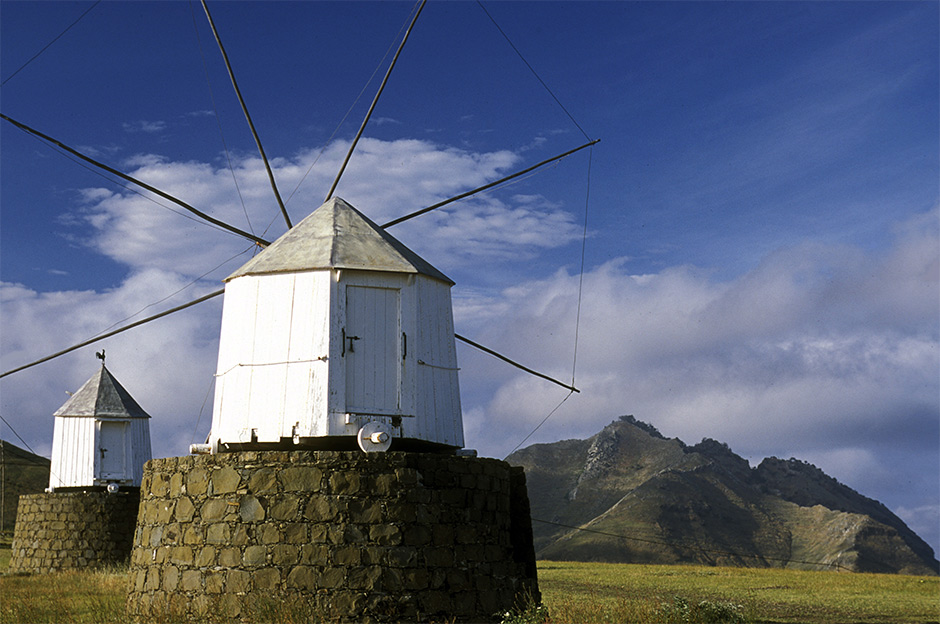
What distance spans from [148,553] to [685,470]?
9038 cm

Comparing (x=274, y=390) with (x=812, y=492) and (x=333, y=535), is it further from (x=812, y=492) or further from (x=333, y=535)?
(x=812, y=492)

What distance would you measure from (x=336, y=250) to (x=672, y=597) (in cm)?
1121

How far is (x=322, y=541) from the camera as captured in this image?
11.7m

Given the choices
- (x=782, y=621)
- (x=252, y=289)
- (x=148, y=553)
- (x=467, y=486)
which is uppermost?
(x=252, y=289)

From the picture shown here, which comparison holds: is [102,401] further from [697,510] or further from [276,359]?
[697,510]

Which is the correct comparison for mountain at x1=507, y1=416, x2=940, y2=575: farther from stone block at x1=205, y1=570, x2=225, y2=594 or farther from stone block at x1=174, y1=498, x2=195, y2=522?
stone block at x1=205, y1=570, x2=225, y2=594

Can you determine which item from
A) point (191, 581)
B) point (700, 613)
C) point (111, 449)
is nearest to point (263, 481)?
point (191, 581)

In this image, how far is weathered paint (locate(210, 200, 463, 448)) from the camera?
12750mm

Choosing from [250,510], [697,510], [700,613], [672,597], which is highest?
[697,510]

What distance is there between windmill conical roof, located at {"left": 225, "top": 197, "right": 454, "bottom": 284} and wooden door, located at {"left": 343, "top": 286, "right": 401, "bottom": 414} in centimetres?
47

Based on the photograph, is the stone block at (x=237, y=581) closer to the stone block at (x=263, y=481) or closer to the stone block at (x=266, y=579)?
the stone block at (x=266, y=579)

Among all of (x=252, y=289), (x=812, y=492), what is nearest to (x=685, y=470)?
(x=812, y=492)

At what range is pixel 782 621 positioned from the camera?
639 inches

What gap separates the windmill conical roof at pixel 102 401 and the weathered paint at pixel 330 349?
20008mm
